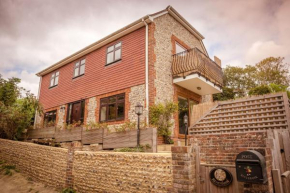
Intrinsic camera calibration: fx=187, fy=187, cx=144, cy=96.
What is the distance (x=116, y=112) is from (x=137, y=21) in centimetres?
519

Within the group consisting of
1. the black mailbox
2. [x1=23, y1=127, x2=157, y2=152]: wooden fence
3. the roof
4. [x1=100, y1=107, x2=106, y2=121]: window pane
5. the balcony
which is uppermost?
the roof

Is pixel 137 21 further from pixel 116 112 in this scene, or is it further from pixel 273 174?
pixel 273 174

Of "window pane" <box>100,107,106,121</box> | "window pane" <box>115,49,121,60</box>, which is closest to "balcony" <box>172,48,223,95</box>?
"window pane" <box>115,49,121,60</box>

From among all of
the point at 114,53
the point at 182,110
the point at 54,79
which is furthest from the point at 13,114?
the point at 182,110

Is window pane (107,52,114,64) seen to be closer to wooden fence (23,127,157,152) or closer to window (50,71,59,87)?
wooden fence (23,127,157,152)

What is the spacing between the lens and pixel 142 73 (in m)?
9.91

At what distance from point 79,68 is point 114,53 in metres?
Result: 3.78

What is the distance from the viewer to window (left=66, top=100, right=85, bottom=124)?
12.8 metres

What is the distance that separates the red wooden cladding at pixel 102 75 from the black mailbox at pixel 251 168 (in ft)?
23.5

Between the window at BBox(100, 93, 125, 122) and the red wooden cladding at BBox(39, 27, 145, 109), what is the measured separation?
55 centimetres

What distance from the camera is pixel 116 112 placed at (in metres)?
10.6

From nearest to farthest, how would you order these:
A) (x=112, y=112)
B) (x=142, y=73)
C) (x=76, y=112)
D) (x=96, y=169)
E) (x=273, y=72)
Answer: (x=96, y=169) < (x=142, y=73) < (x=112, y=112) < (x=76, y=112) < (x=273, y=72)

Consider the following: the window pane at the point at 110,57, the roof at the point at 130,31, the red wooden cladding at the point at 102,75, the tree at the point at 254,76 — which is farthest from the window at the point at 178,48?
the tree at the point at 254,76

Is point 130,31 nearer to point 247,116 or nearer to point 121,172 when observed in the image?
point 247,116
